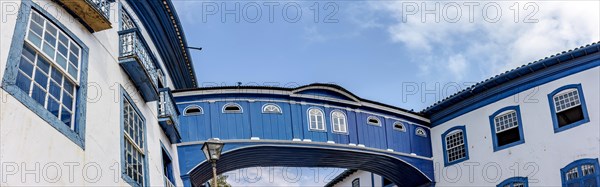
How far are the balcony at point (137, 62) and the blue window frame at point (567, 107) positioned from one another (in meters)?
12.9

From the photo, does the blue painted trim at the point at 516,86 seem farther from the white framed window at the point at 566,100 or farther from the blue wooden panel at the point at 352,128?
the blue wooden panel at the point at 352,128

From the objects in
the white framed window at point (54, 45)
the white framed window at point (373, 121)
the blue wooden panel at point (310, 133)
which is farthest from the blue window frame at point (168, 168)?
the white framed window at point (373, 121)

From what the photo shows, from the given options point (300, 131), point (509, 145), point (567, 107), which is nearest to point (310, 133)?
point (300, 131)

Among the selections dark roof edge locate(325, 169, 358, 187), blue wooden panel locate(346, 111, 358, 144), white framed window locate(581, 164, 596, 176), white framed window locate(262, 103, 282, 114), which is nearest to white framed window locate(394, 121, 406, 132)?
blue wooden panel locate(346, 111, 358, 144)

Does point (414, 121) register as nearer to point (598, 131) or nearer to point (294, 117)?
point (294, 117)

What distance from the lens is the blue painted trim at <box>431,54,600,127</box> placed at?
2090 cm

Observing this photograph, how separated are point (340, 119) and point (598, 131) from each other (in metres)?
8.21

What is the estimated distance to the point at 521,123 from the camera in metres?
22.6

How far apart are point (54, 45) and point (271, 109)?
39.5ft

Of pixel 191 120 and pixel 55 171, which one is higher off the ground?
pixel 191 120

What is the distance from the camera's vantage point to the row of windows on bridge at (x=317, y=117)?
2120cm

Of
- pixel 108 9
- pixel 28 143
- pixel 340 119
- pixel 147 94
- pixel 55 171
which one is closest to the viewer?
pixel 28 143

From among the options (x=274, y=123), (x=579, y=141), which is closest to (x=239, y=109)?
(x=274, y=123)

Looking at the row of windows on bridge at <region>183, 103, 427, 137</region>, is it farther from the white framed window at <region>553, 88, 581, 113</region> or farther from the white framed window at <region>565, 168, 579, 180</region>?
the white framed window at <region>565, 168, 579, 180</region>
